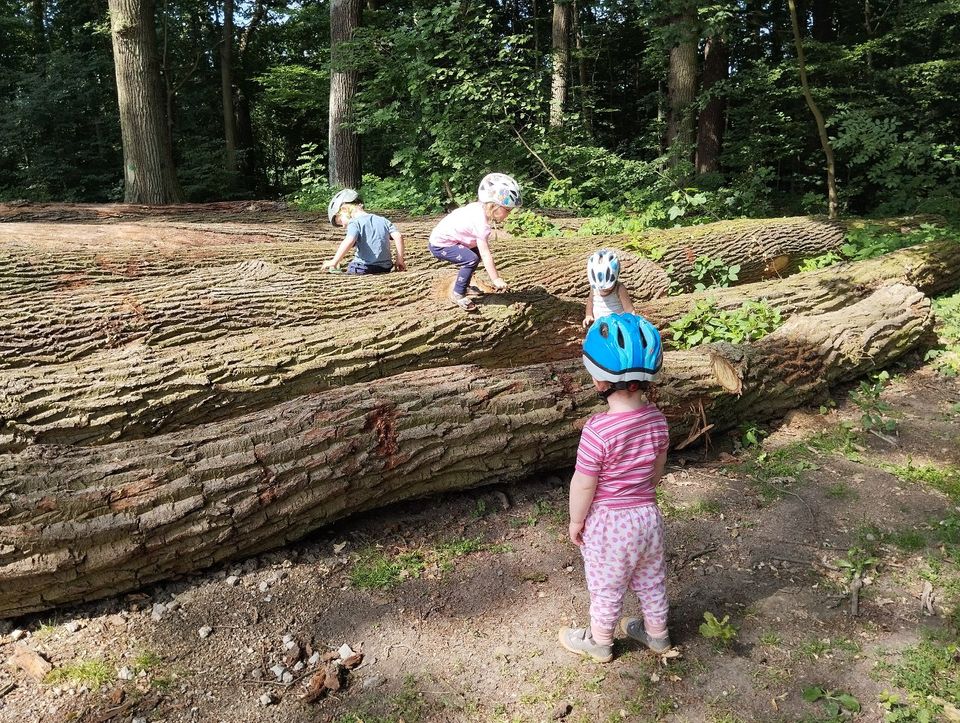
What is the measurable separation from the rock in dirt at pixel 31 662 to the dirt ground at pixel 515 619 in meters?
0.04

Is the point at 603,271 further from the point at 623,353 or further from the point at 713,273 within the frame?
the point at 713,273

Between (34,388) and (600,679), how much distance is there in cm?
367

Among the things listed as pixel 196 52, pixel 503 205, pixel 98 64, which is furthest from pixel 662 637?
pixel 196 52

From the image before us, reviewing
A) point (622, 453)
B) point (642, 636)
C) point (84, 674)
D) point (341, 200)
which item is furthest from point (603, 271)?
point (84, 674)

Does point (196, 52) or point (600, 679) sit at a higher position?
point (196, 52)

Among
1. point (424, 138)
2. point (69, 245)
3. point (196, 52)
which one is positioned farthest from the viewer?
point (196, 52)

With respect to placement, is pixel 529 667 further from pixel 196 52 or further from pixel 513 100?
pixel 196 52

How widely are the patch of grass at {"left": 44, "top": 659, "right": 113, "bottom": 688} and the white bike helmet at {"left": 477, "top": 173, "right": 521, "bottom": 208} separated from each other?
385cm

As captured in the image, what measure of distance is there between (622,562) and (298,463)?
195 centimetres

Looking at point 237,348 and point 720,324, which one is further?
point 720,324

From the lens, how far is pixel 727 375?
505 centimetres

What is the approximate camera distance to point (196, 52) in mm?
22031

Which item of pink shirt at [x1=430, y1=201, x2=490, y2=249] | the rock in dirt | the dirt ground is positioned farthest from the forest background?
the rock in dirt

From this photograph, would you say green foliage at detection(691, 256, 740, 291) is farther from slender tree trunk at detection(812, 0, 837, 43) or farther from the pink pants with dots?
slender tree trunk at detection(812, 0, 837, 43)
